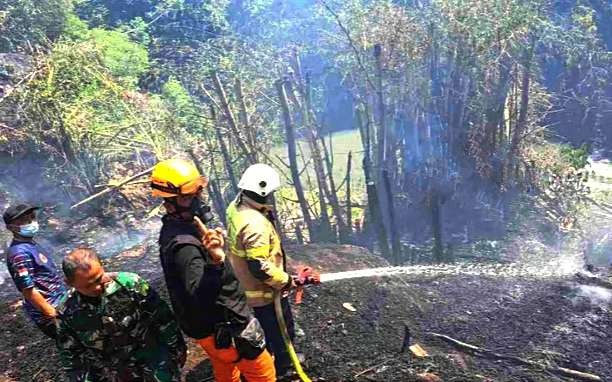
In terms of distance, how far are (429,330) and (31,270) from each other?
121 inches

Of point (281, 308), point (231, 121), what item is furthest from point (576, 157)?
point (281, 308)

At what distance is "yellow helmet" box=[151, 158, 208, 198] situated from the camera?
8.55 ft

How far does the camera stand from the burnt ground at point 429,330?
400cm

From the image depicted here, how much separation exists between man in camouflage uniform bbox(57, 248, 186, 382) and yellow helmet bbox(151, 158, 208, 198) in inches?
16.8

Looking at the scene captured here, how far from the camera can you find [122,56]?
12.4 metres

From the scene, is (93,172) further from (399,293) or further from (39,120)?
(399,293)

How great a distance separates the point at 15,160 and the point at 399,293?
8.67m

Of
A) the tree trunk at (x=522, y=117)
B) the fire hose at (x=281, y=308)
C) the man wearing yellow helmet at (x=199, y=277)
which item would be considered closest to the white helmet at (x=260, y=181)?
the man wearing yellow helmet at (x=199, y=277)

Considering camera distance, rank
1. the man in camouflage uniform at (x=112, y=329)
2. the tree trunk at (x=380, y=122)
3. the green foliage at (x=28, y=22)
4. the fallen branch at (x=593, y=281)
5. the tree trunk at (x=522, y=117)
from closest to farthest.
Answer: the man in camouflage uniform at (x=112, y=329) → the fallen branch at (x=593, y=281) → the tree trunk at (x=380, y=122) → the tree trunk at (x=522, y=117) → the green foliage at (x=28, y=22)

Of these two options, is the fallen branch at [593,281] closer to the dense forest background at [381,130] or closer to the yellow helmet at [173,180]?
the dense forest background at [381,130]

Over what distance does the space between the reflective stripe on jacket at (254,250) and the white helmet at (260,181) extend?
11cm

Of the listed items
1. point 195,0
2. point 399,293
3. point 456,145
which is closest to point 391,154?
point 456,145

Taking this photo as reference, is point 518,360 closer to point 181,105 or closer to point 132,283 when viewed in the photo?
point 132,283

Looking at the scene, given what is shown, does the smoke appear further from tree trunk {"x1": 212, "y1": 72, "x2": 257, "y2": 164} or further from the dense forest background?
tree trunk {"x1": 212, "y1": 72, "x2": 257, "y2": 164}
